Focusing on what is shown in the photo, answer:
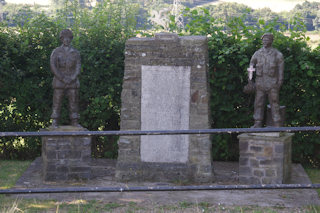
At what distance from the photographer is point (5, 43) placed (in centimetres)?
907

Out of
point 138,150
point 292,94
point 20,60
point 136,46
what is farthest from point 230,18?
point 20,60

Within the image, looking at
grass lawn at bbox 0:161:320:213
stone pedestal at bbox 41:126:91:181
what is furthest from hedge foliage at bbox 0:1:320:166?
grass lawn at bbox 0:161:320:213

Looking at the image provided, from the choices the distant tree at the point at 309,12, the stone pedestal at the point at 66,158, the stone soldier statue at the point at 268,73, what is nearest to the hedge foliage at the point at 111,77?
the stone soldier statue at the point at 268,73

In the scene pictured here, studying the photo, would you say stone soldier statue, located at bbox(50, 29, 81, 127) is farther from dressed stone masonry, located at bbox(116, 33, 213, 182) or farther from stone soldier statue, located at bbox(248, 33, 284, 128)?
stone soldier statue, located at bbox(248, 33, 284, 128)

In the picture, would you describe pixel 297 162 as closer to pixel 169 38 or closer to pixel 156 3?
pixel 169 38

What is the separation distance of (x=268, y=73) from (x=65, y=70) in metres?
3.09

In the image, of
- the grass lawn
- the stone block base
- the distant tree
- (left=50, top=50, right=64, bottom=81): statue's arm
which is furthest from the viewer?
the distant tree

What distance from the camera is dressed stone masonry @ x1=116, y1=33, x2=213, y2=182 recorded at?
7.47 meters

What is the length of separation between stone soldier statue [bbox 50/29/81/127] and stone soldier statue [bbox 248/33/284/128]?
106 inches

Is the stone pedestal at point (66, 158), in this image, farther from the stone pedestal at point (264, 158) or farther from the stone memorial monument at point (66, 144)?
the stone pedestal at point (264, 158)

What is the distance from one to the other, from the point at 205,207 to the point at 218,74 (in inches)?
129

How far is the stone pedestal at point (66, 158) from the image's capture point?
24.5 ft

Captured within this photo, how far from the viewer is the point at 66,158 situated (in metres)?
7.52

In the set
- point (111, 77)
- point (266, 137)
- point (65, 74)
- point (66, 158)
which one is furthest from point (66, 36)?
point (266, 137)
